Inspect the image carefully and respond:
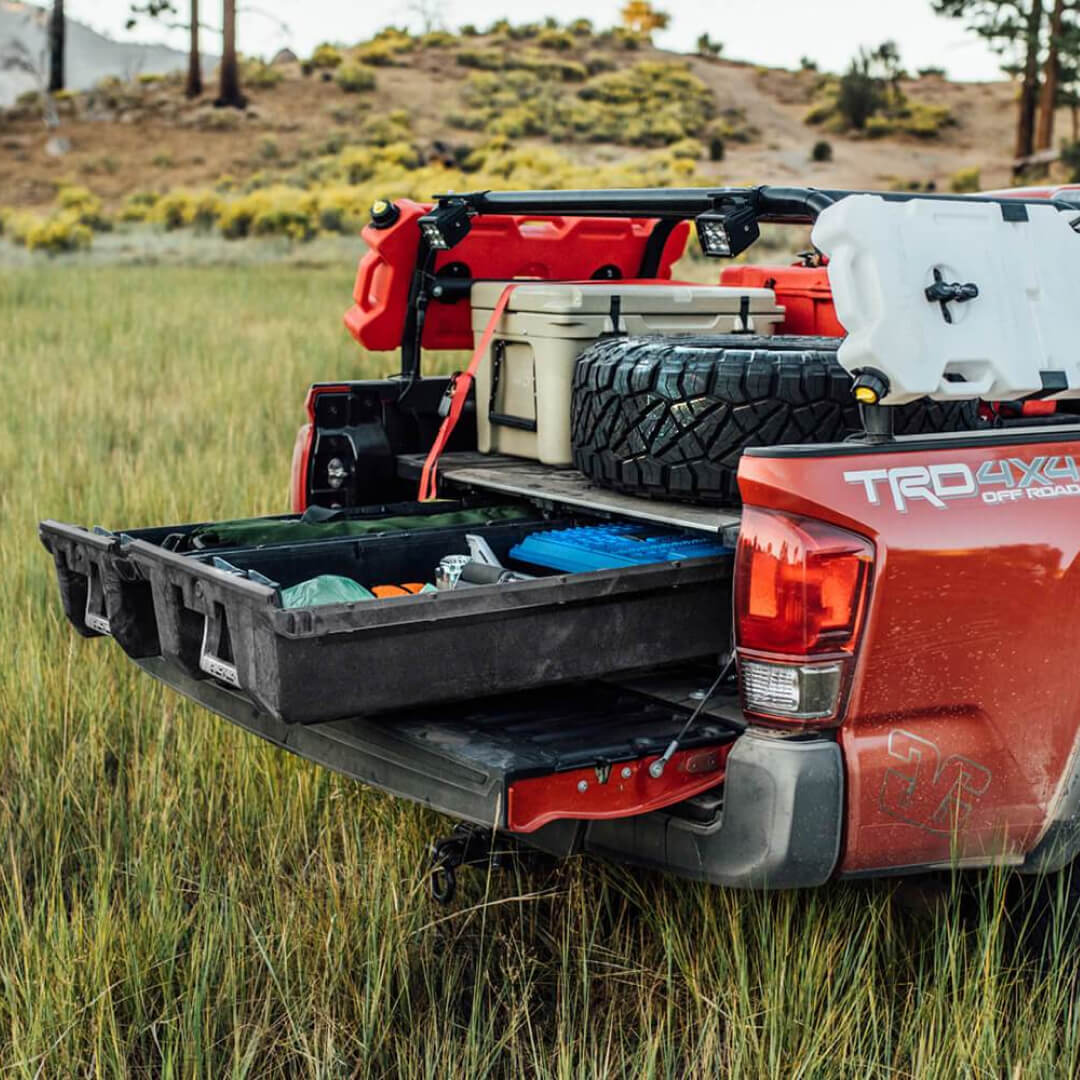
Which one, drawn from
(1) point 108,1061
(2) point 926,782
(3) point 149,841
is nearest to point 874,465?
(2) point 926,782

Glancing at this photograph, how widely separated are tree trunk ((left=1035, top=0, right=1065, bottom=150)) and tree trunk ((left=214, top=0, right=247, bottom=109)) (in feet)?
96.5

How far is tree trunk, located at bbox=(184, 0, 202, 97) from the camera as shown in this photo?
5944 centimetres

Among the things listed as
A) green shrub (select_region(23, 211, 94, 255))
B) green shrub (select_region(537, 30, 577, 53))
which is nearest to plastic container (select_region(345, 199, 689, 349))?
green shrub (select_region(23, 211, 94, 255))

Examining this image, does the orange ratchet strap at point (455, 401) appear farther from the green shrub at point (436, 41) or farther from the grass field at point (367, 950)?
the green shrub at point (436, 41)

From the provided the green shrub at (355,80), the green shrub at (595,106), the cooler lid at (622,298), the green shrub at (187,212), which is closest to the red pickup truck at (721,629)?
the cooler lid at (622,298)

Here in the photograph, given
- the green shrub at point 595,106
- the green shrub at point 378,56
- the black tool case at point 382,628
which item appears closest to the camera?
the black tool case at point 382,628

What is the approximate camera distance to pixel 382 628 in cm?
288

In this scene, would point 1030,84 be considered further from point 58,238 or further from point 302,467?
point 302,467

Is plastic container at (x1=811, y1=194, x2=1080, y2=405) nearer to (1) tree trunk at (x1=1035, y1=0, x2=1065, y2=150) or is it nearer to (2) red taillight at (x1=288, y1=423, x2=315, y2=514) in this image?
(2) red taillight at (x1=288, y1=423, x2=315, y2=514)

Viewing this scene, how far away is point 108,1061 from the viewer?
294 cm

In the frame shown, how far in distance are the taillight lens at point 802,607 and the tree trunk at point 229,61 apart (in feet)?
191

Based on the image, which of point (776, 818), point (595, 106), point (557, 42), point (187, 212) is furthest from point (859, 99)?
point (776, 818)

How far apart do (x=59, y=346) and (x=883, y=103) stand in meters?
52.8

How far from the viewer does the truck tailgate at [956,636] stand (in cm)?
296
